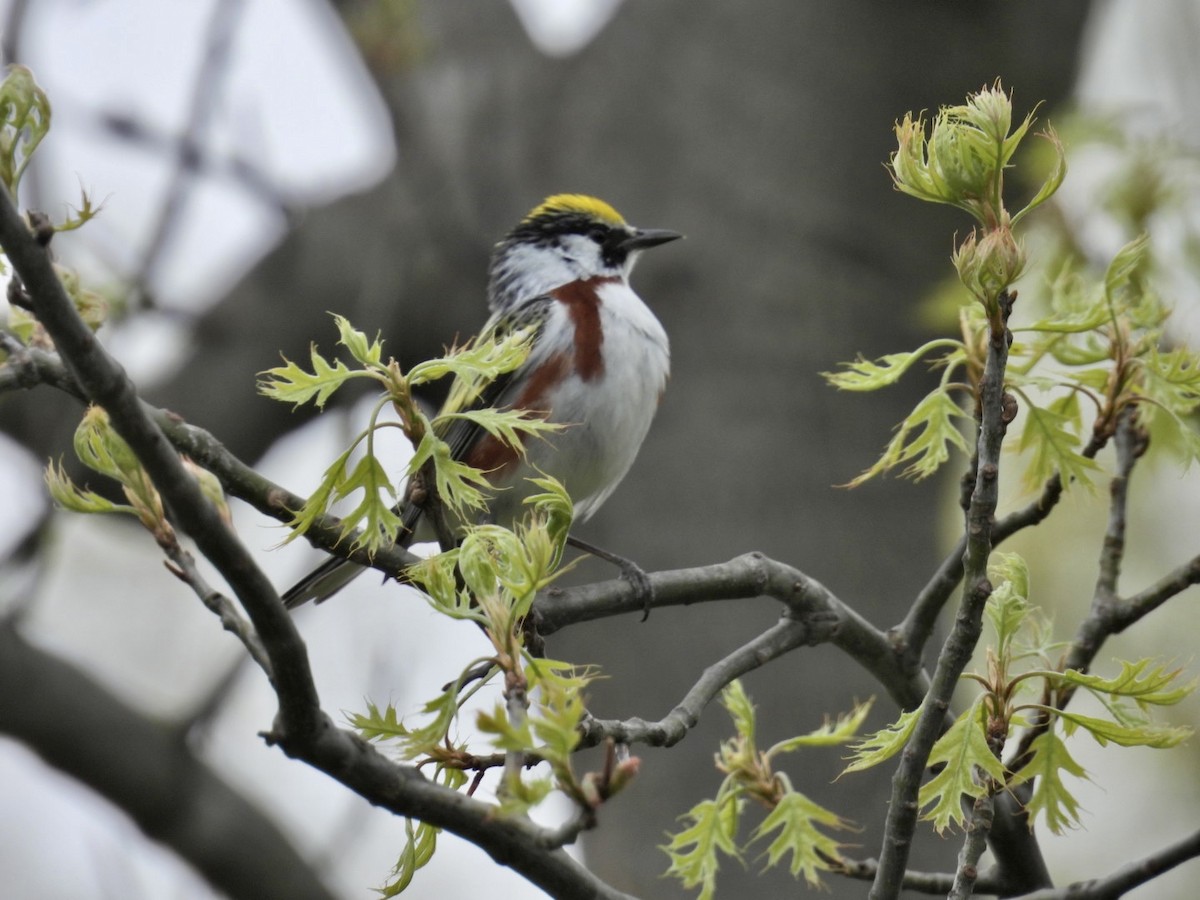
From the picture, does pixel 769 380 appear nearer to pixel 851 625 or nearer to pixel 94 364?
pixel 851 625

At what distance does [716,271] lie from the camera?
5316mm

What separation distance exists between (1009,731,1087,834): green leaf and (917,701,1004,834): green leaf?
154 mm

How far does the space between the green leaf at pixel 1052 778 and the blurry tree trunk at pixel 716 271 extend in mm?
2742

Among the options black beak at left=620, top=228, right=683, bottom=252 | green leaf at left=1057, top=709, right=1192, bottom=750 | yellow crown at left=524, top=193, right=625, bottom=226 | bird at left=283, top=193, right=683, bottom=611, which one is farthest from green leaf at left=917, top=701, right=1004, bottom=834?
yellow crown at left=524, top=193, right=625, bottom=226

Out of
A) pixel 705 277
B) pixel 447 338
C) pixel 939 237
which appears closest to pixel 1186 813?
pixel 939 237

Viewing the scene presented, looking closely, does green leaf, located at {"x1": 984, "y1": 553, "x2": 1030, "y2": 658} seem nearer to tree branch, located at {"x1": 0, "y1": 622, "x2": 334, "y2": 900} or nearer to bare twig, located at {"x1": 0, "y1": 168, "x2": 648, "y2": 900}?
bare twig, located at {"x1": 0, "y1": 168, "x2": 648, "y2": 900}

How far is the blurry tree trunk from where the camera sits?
485 centimetres

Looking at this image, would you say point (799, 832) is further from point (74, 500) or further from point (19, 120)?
point (19, 120)

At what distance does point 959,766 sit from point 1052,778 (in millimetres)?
225

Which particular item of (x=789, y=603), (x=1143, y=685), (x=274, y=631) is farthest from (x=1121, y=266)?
(x=274, y=631)

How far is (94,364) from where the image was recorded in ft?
4.43

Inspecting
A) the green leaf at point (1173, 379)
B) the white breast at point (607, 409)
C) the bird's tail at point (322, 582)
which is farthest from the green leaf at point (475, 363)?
the white breast at point (607, 409)

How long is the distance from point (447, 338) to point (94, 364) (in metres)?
4.31

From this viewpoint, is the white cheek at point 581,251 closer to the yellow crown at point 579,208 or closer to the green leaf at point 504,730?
the yellow crown at point 579,208
